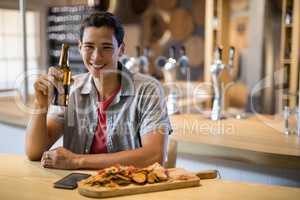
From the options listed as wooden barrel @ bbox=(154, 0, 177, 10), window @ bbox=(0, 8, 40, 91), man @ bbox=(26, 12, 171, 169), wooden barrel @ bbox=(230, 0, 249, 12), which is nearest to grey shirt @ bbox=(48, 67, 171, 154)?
man @ bbox=(26, 12, 171, 169)

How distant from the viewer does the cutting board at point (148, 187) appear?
1.13 metres

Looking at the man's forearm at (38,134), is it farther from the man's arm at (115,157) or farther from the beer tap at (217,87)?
the beer tap at (217,87)

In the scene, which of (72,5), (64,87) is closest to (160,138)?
(64,87)

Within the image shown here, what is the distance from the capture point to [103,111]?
1.70 metres

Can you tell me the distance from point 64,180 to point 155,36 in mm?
4294

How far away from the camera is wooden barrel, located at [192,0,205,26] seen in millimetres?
5047

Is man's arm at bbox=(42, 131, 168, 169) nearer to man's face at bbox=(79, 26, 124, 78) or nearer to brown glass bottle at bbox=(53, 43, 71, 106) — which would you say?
brown glass bottle at bbox=(53, 43, 71, 106)

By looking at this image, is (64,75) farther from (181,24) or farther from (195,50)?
(181,24)

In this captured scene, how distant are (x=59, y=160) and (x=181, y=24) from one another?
4025 millimetres

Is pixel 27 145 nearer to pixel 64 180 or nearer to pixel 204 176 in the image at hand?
pixel 64 180

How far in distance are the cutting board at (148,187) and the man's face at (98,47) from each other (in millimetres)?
534

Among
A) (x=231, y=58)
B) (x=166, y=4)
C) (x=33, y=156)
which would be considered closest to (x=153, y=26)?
(x=166, y=4)

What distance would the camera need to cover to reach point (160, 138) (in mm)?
1550

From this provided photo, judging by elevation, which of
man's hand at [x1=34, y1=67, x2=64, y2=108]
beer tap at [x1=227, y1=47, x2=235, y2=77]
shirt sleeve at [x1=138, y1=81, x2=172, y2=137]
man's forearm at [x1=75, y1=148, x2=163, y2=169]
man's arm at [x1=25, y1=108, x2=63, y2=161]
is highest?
beer tap at [x1=227, y1=47, x2=235, y2=77]
